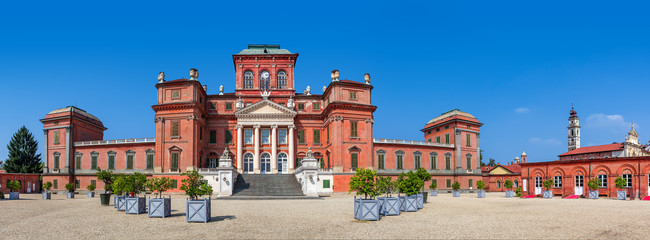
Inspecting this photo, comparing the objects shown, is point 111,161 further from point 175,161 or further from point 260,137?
point 260,137

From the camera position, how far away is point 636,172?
34719 mm

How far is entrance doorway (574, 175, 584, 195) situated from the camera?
126 feet

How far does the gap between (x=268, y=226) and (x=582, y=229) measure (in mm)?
10659

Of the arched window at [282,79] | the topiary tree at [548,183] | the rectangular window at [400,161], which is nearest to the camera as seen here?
the topiary tree at [548,183]

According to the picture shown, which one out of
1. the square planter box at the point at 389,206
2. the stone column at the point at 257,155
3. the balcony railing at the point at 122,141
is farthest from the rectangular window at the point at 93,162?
the square planter box at the point at 389,206

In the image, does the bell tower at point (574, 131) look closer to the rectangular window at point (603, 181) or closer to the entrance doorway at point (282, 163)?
the rectangular window at point (603, 181)

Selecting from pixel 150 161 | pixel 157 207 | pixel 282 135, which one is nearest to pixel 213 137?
pixel 150 161

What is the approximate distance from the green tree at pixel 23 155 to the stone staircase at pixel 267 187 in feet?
97.3

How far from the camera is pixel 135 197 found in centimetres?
2047

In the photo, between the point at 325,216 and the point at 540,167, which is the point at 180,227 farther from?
the point at 540,167

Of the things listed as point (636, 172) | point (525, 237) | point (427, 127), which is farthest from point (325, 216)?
point (427, 127)

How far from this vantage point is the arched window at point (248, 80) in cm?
5203

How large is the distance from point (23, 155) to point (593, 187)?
61295 mm

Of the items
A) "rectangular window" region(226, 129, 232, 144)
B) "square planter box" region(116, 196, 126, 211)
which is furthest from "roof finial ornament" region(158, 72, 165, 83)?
"square planter box" region(116, 196, 126, 211)
